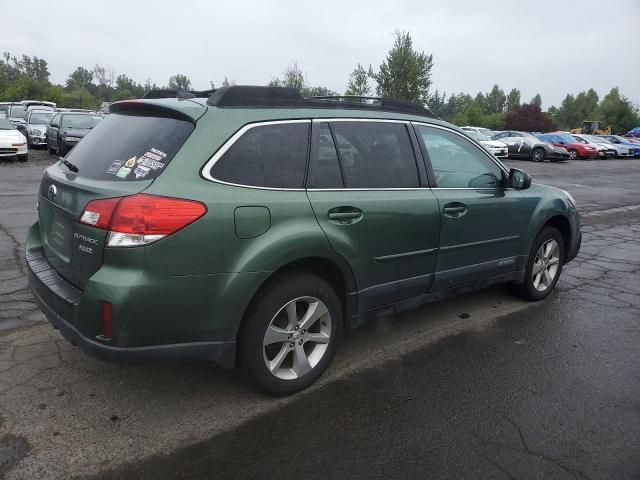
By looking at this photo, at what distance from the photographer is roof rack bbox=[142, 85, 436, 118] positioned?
2996mm

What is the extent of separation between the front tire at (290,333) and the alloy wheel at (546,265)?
8.20ft

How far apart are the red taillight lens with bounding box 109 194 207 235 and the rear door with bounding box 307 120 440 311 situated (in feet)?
2.71

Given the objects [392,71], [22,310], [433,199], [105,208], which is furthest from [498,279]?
[392,71]

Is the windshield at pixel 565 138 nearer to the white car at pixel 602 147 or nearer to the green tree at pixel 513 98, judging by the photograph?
the white car at pixel 602 147

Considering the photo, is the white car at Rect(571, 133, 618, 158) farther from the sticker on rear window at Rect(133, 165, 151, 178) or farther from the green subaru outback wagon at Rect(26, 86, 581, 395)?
the sticker on rear window at Rect(133, 165, 151, 178)

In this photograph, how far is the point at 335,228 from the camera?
313 centimetres

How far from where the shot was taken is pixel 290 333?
307 cm

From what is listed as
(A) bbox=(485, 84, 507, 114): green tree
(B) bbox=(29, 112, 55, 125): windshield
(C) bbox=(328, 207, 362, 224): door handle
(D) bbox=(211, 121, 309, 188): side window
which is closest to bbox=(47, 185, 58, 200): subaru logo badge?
(D) bbox=(211, 121, 309, 188): side window

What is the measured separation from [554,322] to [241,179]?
3116 mm

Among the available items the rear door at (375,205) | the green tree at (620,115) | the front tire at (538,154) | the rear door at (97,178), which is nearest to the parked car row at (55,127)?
the rear door at (97,178)

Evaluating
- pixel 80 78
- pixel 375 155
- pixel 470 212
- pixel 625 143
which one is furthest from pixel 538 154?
pixel 80 78

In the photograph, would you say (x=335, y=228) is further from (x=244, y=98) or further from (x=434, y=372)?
(x=434, y=372)

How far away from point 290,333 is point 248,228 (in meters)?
0.71

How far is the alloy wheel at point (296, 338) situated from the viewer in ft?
9.92
